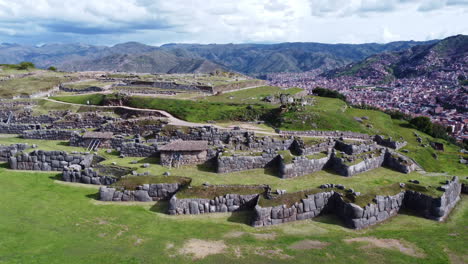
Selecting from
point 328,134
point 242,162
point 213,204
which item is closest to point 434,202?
point 242,162

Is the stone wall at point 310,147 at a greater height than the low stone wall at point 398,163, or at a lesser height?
greater

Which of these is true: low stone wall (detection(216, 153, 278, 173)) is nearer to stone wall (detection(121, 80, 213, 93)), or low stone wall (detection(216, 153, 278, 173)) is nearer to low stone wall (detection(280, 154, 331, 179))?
low stone wall (detection(280, 154, 331, 179))

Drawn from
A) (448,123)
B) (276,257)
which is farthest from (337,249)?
(448,123)

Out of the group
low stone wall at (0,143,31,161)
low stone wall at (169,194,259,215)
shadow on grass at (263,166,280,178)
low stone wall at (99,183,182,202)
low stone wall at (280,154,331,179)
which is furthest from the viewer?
low stone wall at (0,143,31,161)

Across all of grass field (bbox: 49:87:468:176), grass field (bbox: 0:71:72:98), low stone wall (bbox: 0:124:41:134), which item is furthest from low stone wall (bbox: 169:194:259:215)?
grass field (bbox: 0:71:72:98)

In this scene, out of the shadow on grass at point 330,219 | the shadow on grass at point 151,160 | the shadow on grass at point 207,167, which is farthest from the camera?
the shadow on grass at point 151,160

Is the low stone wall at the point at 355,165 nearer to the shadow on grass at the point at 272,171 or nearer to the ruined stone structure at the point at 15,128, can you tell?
the shadow on grass at the point at 272,171

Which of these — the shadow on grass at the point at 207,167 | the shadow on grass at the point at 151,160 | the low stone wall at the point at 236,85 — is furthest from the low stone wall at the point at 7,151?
the low stone wall at the point at 236,85
